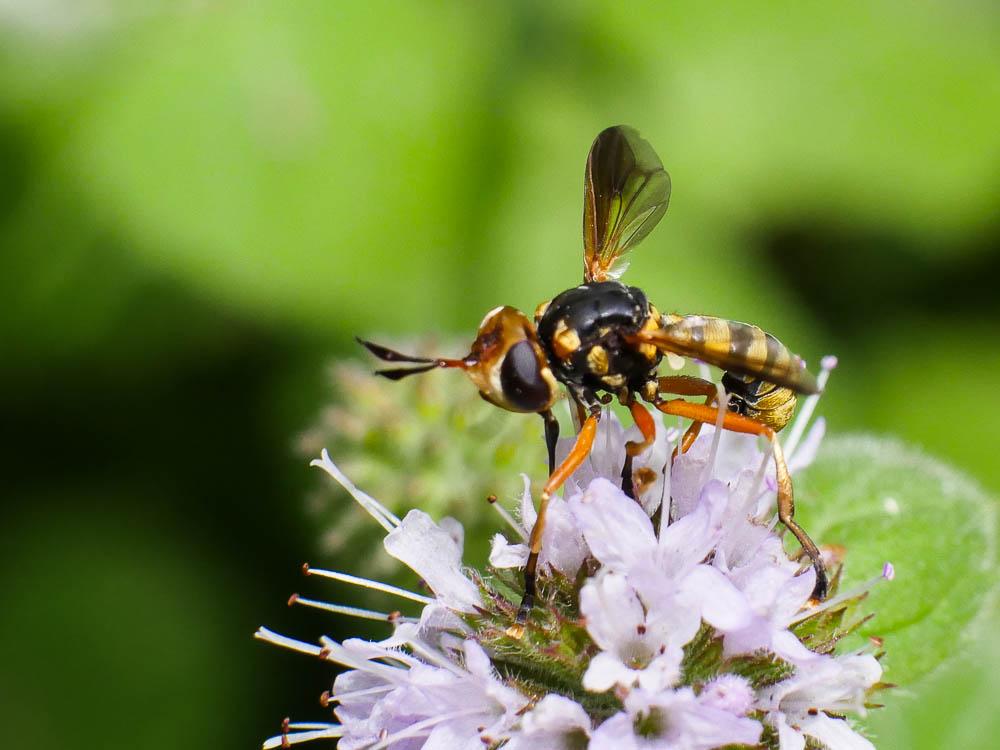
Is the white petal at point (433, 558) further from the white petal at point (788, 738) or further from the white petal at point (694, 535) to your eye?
the white petal at point (788, 738)

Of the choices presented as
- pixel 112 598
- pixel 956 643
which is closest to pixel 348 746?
pixel 956 643

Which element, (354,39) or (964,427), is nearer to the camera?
(964,427)

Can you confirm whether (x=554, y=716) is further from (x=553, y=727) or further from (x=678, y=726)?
(x=678, y=726)

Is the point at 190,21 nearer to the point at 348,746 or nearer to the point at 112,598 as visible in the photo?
the point at 112,598

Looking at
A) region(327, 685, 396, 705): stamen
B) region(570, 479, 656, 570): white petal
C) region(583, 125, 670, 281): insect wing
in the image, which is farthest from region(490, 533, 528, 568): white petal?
region(583, 125, 670, 281): insect wing

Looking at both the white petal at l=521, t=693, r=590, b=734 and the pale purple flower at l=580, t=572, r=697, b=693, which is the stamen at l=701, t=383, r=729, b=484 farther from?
the white petal at l=521, t=693, r=590, b=734
